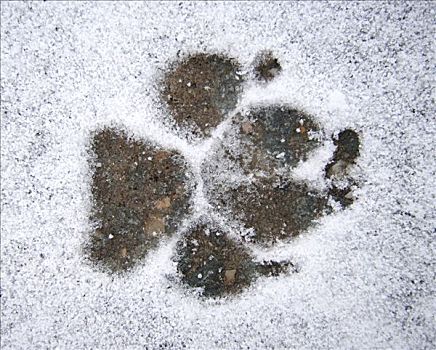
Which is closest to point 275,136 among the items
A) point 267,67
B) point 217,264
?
point 267,67

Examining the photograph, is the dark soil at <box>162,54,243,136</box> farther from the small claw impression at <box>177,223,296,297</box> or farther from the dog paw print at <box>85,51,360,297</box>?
the small claw impression at <box>177,223,296,297</box>

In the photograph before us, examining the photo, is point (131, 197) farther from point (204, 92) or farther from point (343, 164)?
point (343, 164)

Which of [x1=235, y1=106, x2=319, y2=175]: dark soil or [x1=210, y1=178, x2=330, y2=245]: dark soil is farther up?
[x1=235, y1=106, x2=319, y2=175]: dark soil

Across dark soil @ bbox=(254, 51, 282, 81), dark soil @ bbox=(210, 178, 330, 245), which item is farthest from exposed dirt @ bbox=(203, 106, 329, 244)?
dark soil @ bbox=(254, 51, 282, 81)

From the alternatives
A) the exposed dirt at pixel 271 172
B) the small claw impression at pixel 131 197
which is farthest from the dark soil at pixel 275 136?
the small claw impression at pixel 131 197

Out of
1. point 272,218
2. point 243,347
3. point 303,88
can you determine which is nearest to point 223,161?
point 272,218

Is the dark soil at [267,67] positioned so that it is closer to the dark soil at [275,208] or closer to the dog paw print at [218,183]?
the dog paw print at [218,183]

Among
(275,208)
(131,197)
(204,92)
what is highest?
(204,92)
